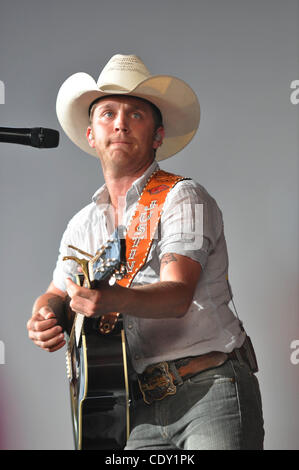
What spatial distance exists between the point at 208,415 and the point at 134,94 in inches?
42.6

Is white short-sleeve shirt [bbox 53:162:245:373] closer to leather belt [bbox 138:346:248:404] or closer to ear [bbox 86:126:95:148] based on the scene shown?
leather belt [bbox 138:346:248:404]

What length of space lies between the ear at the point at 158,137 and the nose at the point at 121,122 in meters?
0.15

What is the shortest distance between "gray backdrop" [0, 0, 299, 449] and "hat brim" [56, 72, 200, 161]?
1.77ft

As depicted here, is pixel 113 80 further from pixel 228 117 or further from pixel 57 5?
pixel 57 5

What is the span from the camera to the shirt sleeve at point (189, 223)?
1849 millimetres

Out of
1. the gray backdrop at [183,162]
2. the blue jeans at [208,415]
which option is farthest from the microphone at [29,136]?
the gray backdrop at [183,162]

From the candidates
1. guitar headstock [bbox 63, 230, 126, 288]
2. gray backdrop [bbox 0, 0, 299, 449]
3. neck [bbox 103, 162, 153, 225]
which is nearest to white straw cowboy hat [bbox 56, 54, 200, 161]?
neck [bbox 103, 162, 153, 225]

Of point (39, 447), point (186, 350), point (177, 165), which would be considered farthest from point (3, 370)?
point (186, 350)

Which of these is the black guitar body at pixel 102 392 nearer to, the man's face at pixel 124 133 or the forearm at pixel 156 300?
the forearm at pixel 156 300

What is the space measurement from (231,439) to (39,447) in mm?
1557

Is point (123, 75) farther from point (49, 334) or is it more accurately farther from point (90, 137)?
point (49, 334)

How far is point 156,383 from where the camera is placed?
6.23 ft

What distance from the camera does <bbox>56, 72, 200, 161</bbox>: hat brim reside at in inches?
87.7

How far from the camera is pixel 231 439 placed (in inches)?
70.7
